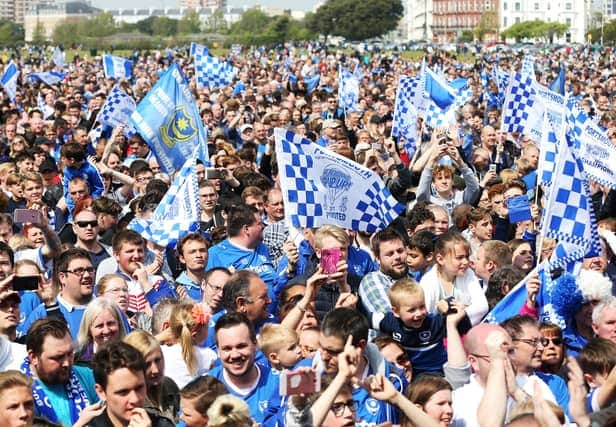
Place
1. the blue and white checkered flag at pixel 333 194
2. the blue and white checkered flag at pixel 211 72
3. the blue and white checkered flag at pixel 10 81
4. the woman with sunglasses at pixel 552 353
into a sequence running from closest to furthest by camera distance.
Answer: the woman with sunglasses at pixel 552 353, the blue and white checkered flag at pixel 333 194, the blue and white checkered flag at pixel 211 72, the blue and white checkered flag at pixel 10 81

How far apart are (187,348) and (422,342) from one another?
1231 millimetres

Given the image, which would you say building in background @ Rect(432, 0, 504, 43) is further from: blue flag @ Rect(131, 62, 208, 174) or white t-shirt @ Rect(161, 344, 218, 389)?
white t-shirt @ Rect(161, 344, 218, 389)

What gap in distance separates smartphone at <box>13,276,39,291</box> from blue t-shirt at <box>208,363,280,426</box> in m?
1.59

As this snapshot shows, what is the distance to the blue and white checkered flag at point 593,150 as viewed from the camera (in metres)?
10.1

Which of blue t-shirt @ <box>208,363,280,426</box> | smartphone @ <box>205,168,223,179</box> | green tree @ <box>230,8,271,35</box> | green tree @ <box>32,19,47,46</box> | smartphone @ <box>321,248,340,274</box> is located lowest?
blue t-shirt @ <box>208,363,280,426</box>

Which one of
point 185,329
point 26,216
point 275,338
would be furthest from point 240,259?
point 275,338

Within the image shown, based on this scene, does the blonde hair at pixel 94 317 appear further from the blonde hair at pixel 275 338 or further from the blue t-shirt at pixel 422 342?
the blue t-shirt at pixel 422 342

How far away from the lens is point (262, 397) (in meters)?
6.27

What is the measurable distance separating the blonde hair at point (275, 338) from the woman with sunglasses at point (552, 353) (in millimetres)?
1290

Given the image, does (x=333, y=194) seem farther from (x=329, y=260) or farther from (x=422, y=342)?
(x=422, y=342)

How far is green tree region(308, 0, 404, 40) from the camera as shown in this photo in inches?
5320

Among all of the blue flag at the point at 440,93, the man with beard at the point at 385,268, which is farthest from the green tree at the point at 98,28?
the man with beard at the point at 385,268

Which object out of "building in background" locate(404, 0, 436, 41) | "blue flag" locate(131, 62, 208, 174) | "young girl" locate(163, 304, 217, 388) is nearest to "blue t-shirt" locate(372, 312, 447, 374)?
"young girl" locate(163, 304, 217, 388)

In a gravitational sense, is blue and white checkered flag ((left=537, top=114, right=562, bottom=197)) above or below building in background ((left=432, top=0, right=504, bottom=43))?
below
